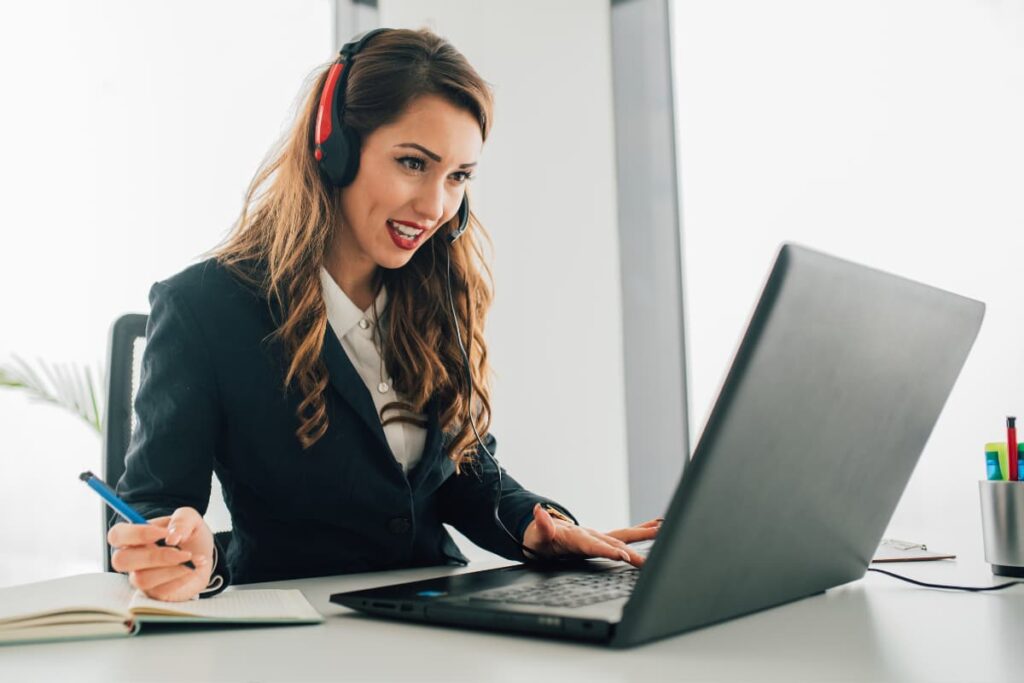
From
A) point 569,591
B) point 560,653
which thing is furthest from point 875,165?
point 560,653

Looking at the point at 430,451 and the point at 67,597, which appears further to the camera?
the point at 430,451

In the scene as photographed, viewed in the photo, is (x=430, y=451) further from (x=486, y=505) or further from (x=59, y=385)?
(x=59, y=385)

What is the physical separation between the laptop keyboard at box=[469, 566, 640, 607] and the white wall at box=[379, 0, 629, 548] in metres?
1.66

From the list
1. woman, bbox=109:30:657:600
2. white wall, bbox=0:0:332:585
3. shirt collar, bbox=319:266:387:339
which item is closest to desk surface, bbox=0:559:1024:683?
woman, bbox=109:30:657:600

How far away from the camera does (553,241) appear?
250 centimetres

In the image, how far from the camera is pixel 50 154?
2348mm

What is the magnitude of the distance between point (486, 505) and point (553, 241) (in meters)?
1.41

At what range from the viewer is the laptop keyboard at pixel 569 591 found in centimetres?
62

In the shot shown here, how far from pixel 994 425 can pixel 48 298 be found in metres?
2.38

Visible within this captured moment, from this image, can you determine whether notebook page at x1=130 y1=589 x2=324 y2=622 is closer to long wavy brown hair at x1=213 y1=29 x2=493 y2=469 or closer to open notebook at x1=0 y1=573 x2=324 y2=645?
open notebook at x1=0 y1=573 x2=324 y2=645

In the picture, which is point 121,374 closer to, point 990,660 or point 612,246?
point 990,660

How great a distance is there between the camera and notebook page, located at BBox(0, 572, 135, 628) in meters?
0.59

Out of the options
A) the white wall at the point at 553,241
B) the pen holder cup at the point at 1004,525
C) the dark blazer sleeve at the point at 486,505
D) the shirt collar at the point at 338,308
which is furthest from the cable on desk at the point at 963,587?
the white wall at the point at 553,241

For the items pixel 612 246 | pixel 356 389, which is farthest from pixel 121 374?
pixel 612 246
